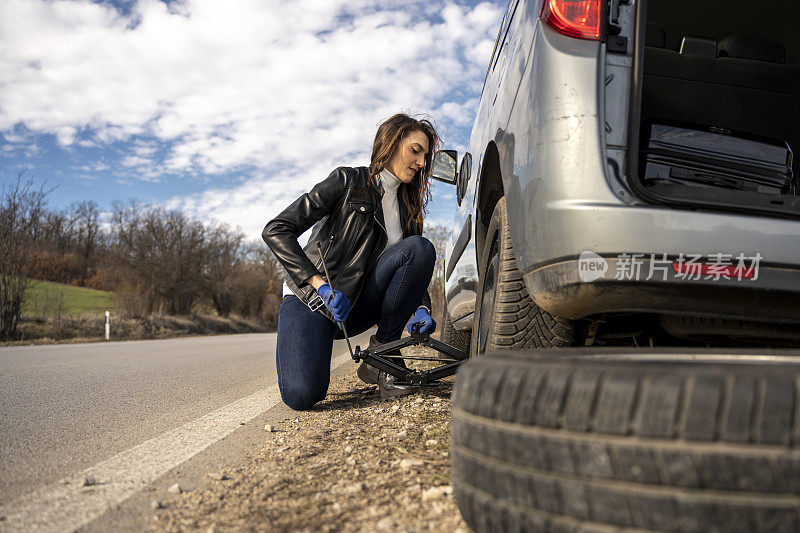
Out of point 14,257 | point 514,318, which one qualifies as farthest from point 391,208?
point 14,257

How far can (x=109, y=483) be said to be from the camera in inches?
66.6

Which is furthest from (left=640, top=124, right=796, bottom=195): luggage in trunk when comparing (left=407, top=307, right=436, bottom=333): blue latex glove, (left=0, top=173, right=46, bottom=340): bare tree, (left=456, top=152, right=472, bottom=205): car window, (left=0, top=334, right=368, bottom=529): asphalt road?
(left=0, top=173, right=46, bottom=340): bare tree

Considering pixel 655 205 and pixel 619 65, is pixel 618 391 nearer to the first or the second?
pixel 655 205

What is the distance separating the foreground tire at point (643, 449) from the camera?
2.94 ft

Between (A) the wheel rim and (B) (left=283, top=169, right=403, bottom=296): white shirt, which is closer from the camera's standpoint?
(A) the wheel rim

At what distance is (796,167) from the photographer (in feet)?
9.25

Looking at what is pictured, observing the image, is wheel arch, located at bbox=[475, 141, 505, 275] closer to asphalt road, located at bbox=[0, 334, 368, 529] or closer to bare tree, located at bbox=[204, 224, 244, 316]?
asphalt road, located at bbox=[0, 334, 368, 529]

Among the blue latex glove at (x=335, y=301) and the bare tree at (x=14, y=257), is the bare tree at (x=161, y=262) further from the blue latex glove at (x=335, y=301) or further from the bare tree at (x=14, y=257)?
the blue latex glove at (x=335, y=301)

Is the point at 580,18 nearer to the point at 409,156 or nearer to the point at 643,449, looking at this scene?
the point at 643,449

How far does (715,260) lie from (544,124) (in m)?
0.61

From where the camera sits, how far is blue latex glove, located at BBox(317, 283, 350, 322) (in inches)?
116

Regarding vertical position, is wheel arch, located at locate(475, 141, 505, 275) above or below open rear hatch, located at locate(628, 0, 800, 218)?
below

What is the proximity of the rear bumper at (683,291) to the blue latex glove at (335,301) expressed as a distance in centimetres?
151

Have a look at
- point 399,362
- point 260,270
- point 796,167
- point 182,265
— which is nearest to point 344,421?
point 399,362
